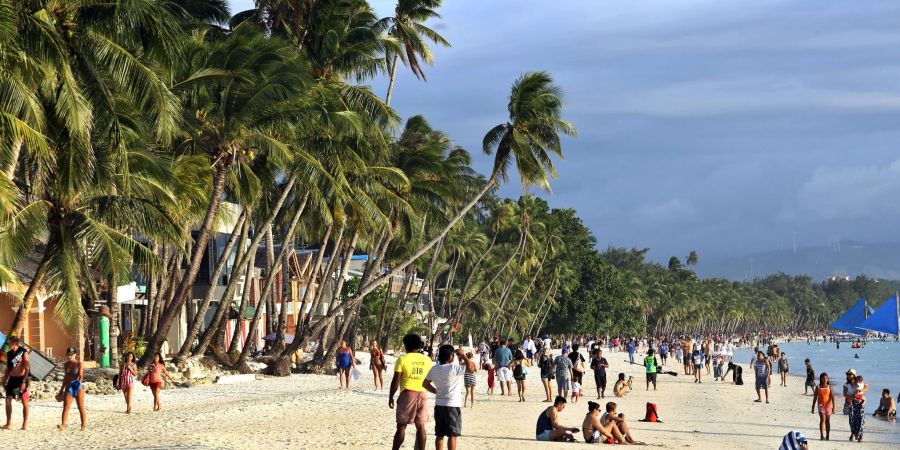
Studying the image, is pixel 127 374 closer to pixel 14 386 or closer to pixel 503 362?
pixel 14 386

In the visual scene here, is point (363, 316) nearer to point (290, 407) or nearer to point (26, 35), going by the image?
point (290, 407)

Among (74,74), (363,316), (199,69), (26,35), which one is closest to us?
(26,35)

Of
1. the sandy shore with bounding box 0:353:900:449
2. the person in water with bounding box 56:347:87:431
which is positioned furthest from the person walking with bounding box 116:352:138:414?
the person in water with bounding box 56:347:87:431

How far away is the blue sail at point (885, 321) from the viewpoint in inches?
2594

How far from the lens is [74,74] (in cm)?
1800

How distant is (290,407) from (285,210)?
1731 centimetres

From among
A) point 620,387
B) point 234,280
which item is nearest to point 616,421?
point 620,387

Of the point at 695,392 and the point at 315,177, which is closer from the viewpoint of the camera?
the point at 315,177

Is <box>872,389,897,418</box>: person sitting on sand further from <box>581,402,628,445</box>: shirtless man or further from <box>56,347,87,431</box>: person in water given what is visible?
<box>56,347,87,431</box>: person in water

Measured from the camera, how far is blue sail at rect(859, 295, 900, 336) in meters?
65.9

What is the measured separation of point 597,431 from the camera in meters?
19.5

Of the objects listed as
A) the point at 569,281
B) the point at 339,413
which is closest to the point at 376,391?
the point at 339,413

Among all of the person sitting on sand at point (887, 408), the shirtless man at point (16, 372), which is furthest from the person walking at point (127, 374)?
the person sitting on sand at point (887, 408)

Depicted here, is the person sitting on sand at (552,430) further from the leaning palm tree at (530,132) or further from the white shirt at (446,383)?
the leaning palm tree at (530,132)
